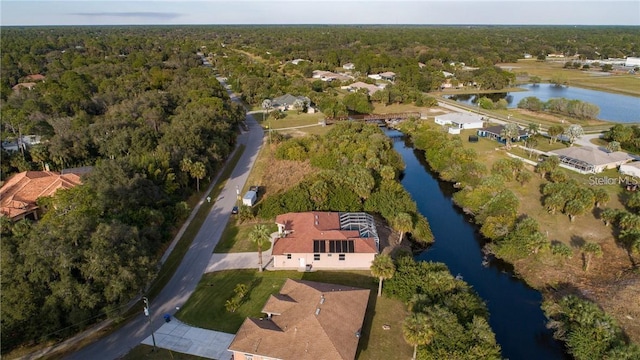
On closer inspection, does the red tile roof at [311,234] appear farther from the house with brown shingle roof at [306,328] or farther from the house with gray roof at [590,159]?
the house with gray roof at [590,159]

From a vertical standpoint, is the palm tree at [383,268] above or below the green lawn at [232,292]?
above

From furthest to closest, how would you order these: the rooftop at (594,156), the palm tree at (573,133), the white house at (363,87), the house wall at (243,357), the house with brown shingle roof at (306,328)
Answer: the white house at (363,87) → the palm tree at (573,133) → the rooftop at (594,156) → the house wall at (243,357) → the house with brown shingle roof at (306,328)

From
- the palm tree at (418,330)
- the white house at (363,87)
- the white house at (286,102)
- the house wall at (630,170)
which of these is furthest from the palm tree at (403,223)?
the white house at (363,87)

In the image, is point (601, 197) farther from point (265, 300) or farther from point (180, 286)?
point (180, 286)

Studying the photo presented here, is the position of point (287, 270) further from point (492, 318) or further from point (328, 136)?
point (328, 136)

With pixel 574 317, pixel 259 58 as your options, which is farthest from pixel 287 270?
pixel 259 58

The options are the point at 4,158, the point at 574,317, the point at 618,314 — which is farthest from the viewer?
the point at 4,158
